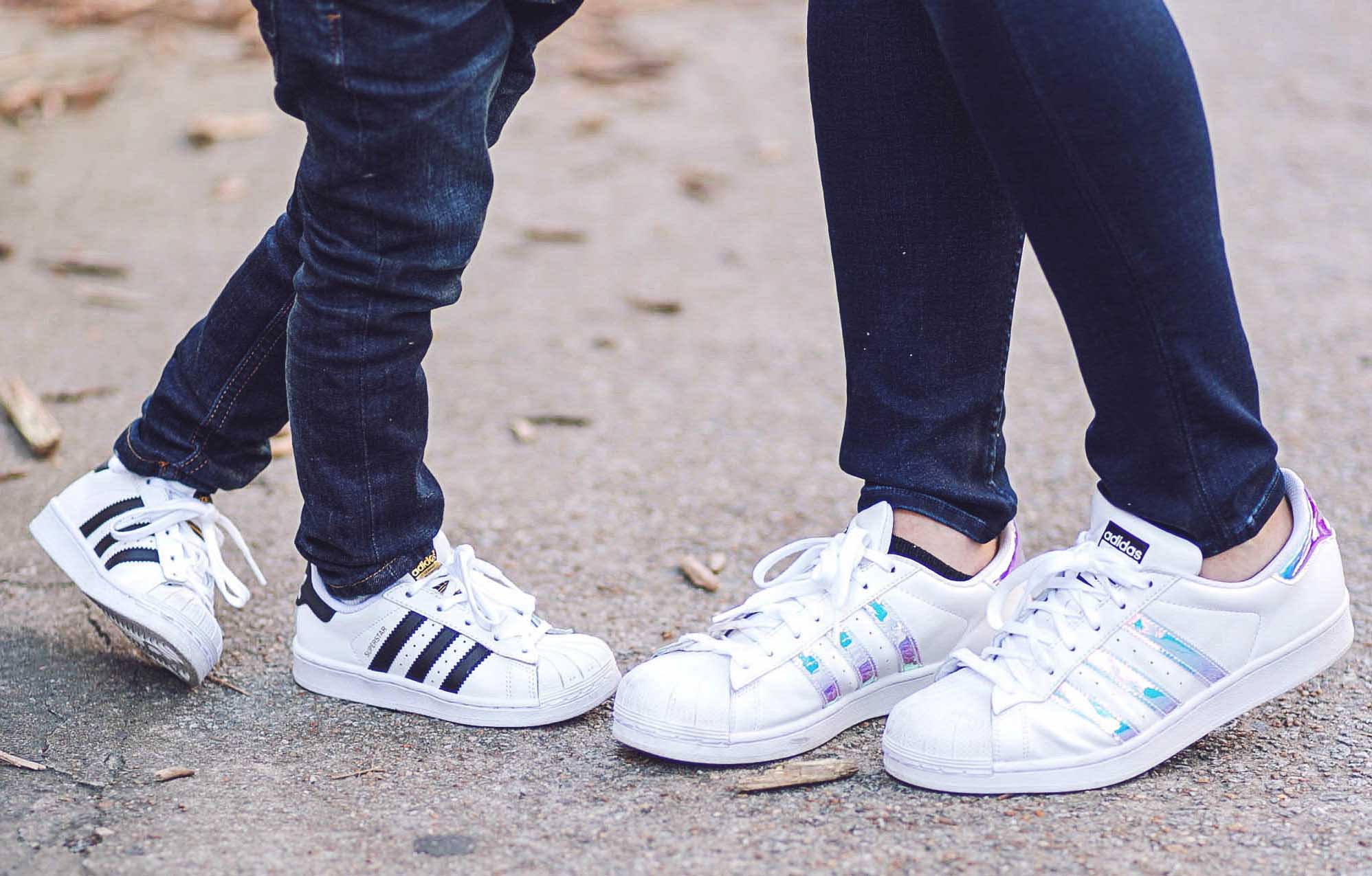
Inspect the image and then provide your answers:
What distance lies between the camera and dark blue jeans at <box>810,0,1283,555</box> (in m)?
0.96

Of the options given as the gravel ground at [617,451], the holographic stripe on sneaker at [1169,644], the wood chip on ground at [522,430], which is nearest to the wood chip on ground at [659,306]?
the gravel ground at [617,451]

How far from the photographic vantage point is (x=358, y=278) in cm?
107

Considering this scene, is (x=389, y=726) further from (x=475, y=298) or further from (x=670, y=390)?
(x=475, y=298)

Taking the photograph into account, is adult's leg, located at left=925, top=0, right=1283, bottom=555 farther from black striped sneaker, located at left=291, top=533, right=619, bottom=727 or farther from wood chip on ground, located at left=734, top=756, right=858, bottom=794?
black striped sneaker, located at left=291, top=533, right=619, bottom=727

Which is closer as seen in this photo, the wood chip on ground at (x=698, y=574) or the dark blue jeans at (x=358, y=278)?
the dark blue jeans at (x=358, y=278)

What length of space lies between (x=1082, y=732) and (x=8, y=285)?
2.35 m

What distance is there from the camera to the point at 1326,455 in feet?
6.24

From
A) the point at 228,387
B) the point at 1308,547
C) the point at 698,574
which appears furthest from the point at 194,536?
the point at 1308,547

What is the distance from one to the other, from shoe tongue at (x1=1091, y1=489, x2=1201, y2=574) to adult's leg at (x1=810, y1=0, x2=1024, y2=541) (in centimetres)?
12

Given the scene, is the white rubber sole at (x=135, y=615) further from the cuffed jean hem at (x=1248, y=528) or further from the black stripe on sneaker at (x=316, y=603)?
the cuffed jean hem at (x=1248, y=528)

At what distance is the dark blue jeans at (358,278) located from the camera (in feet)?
3.24

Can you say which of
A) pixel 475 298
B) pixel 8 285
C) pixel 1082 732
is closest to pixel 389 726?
pixel 1082 732

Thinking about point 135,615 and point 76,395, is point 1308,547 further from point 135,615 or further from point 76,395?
point 76,395

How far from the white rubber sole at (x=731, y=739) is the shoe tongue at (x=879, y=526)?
14cm
